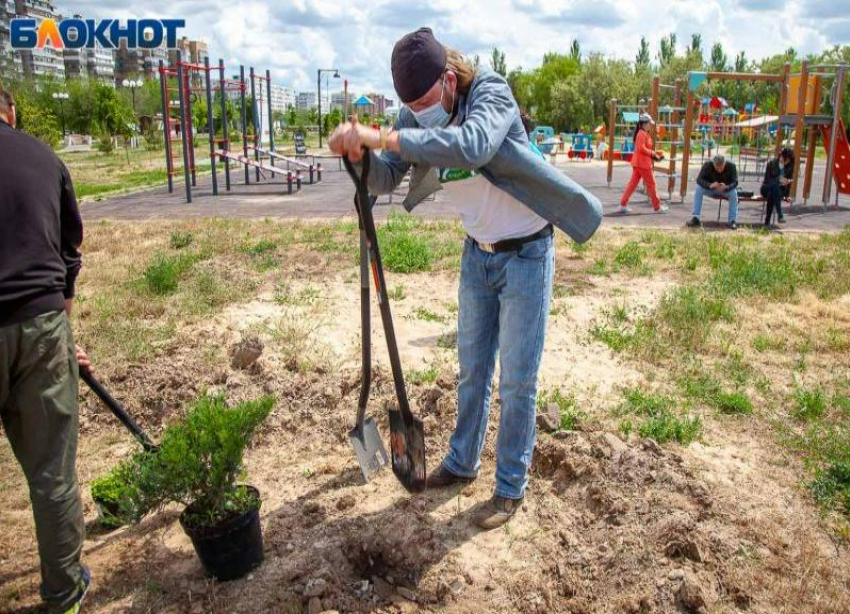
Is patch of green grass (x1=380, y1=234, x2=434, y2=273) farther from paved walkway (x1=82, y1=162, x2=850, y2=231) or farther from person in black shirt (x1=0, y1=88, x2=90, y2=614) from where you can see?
person in black shirt (x1=0, y1=88, x2=90, y2=614)

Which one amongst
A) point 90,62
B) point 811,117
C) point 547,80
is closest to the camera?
point 811,117

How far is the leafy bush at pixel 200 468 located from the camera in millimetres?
2504

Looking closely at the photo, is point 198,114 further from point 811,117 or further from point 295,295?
point 295,295

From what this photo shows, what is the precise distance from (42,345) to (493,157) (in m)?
1.63

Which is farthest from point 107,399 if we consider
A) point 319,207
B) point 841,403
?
point 319,207

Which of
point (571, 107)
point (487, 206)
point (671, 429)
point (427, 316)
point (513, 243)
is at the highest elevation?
point (571, 107)

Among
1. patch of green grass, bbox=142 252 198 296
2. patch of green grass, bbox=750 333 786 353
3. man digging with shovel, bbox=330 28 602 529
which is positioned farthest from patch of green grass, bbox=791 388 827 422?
patch of green grass, bbox=142 252 198 296

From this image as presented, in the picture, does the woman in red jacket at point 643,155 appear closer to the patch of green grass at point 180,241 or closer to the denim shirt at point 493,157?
the patch of green grass at point 180,241

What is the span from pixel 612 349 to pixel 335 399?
201cm

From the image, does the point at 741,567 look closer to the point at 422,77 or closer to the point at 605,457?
the point at 605,457

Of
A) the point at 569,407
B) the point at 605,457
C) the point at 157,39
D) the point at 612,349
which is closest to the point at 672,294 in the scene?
the point at 612,349

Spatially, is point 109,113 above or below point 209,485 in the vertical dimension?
above

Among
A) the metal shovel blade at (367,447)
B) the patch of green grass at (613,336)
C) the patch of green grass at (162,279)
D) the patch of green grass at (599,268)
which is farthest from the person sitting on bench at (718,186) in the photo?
the metal shovel blade at (367,447)

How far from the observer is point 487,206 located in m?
2.71
